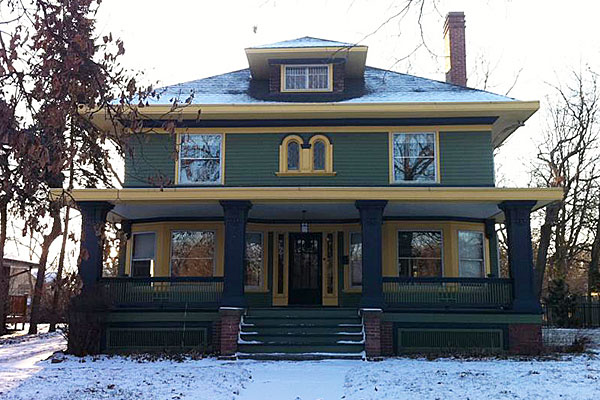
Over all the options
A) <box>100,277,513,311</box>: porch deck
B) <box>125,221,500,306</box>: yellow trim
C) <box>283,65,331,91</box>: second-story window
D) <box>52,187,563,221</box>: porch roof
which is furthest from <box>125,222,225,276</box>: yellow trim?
<box>283,65,331,91</box>: second-story window

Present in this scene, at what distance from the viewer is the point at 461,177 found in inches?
571

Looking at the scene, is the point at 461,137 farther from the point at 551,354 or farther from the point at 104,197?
the point at 104,197

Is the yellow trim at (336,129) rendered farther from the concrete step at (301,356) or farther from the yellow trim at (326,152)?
the concrete step at (301,356)

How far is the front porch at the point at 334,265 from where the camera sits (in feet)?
41.6

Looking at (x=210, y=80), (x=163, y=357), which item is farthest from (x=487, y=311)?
(x=210, y=80)

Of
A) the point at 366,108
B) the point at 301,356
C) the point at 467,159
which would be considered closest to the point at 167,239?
the point at 301,356

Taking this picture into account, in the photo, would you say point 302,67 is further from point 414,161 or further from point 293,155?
point 414,161

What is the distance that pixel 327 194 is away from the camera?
12.8m

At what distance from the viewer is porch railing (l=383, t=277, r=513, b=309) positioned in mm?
13055

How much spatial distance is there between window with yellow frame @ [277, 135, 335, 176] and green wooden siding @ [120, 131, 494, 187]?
13cm

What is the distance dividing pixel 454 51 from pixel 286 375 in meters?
12.0

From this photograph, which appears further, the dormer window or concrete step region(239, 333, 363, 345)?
the dormer window

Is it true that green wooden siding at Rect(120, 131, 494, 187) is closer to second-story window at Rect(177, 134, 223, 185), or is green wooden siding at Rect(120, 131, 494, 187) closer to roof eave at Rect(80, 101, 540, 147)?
second-story window at Rect(177, 134, 223, 185)

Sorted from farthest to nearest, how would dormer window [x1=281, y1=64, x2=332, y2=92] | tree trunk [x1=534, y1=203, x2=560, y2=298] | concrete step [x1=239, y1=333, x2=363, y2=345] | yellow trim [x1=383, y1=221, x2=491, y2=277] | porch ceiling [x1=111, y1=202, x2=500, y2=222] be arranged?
1. tree trunk [x1=534, y1=203, x2=560, y2=298]
2. dormer window [x1=281, y1=64, x2=332, y2=92]
3. yellow trim [x1=383, y1=221, x2=491, y2=277]
4. porch ceiling [x1=111, y1=202, x2=500, y2=222]
5. concrete step [x1=239, y1=333, x2=363, y2=345]
